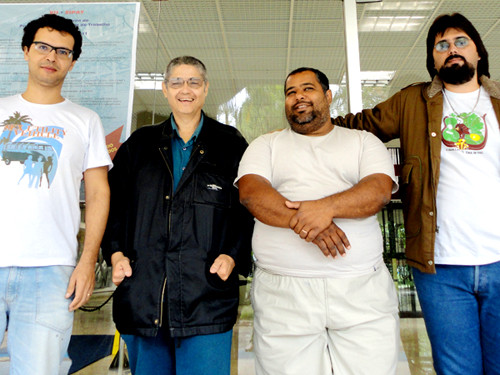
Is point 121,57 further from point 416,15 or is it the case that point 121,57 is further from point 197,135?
point 416,15

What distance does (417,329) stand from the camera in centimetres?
361

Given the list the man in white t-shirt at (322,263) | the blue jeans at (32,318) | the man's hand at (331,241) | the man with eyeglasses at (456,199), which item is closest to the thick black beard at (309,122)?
the man in white t-shirt at (322,263)

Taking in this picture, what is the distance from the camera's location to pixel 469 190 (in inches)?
63.1

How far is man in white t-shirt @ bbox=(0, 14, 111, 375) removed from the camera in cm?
134

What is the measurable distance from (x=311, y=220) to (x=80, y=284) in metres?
0.90

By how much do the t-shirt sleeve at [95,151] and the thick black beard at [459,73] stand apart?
62.3 inches

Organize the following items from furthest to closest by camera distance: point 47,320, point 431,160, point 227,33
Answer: point 227,33 → point 431,160 → point 47,320

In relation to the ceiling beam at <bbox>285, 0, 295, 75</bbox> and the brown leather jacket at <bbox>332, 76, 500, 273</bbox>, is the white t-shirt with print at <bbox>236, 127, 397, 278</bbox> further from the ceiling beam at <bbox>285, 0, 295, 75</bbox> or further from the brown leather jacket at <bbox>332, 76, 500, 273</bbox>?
the ceiling beam at <bbox>285, 0, 295, 75</bbox>

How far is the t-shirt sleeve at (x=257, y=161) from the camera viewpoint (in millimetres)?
1646

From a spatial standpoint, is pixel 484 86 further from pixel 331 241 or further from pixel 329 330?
pixel 329 330

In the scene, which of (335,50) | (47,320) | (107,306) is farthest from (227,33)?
(47,320)

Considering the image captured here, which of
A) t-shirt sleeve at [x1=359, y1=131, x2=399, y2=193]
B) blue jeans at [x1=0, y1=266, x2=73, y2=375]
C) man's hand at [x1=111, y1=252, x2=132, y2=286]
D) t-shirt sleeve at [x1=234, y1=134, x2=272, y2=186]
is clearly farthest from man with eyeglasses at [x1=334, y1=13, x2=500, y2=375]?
blue jeans at [x1=0, y1=266, x2=73, y2=375]

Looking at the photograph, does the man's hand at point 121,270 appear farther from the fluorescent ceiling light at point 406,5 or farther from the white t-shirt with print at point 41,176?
the fluorescent ceiling light at point 406,5

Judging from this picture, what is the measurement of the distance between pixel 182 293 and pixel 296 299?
0.45m
